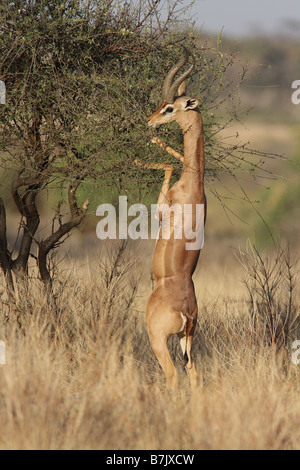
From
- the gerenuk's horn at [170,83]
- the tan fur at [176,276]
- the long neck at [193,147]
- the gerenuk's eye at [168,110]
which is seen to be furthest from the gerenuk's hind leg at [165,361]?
the gerenuk's horn at [170,83]

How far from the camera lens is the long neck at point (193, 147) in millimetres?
6453

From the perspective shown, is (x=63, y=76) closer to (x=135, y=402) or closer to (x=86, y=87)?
(x=86, y=87)

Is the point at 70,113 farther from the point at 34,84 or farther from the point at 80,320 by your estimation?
the point at 80,320

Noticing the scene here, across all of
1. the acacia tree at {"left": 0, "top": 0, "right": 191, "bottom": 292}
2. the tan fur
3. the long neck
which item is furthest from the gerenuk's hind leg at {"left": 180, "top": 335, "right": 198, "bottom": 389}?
the acacia tree at {"left": 0, "top": 0, "right": 191, "bottom": 292}

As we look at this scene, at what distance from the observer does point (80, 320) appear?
300 inches

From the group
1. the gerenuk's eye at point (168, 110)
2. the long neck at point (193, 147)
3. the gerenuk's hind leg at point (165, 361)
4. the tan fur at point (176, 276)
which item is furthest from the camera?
the gerenuk's eye at point (168, 110)

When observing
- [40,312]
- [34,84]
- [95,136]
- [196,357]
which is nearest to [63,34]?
[34,84]

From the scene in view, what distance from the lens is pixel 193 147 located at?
657 cm

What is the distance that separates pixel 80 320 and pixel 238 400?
2.67 meters

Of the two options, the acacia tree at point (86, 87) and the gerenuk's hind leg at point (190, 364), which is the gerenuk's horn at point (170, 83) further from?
the gerenuk's hind leg at point (190, 364)

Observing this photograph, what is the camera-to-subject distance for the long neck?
645cm

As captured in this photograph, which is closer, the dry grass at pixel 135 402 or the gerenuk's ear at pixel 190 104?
the dry grass at pixel 135 402

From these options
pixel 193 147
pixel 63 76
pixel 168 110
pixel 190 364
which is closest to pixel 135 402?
pixel 190 364

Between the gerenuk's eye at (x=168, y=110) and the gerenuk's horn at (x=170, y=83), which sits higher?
the gerenuk's horn at (x=170, y=83)
